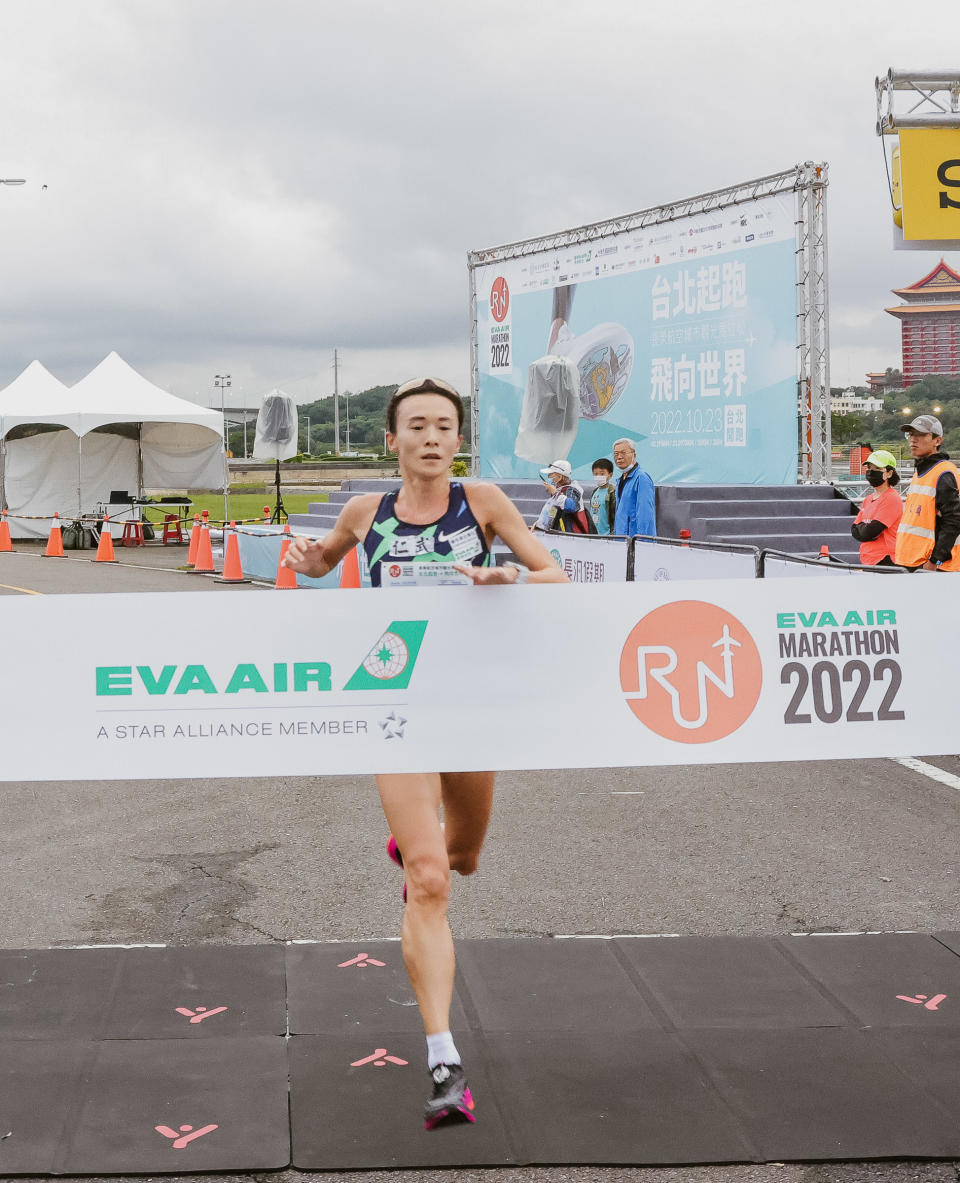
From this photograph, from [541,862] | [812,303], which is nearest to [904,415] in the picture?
[812,303]

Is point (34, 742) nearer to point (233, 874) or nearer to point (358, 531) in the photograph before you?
point (358, 531)

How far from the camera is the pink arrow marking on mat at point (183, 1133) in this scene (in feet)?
12.5

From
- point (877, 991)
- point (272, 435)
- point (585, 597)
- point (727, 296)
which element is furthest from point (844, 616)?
point (272, 435)

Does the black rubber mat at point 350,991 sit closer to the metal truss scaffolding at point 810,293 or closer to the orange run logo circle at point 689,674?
the orange run logo circle at point 689,674

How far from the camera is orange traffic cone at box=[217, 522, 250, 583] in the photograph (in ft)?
72.4

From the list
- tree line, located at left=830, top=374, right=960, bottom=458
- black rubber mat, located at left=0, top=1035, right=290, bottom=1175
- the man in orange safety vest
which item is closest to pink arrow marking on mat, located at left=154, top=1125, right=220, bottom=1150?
black rubber mat, located at left=0, top=1035, right=290, bottom=1175

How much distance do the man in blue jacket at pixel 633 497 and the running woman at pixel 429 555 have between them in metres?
10.2

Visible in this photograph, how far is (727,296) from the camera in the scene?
20016 mm

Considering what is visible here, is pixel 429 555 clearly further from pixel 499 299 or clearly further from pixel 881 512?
pixel 499 299

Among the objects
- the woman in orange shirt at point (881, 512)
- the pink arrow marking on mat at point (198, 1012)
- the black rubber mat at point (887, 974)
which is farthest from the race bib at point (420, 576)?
the woman in orange shirt at point (881, 512)

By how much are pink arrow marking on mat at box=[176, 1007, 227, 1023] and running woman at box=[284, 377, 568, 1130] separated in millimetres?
983

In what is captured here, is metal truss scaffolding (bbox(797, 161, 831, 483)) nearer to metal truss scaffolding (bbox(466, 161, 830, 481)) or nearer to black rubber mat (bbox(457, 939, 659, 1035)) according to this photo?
metal truss scaffolding (bbox(466, 161, 830, 481))

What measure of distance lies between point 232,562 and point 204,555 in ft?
8.93

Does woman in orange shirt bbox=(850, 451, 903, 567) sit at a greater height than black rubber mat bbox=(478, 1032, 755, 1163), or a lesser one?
greater
